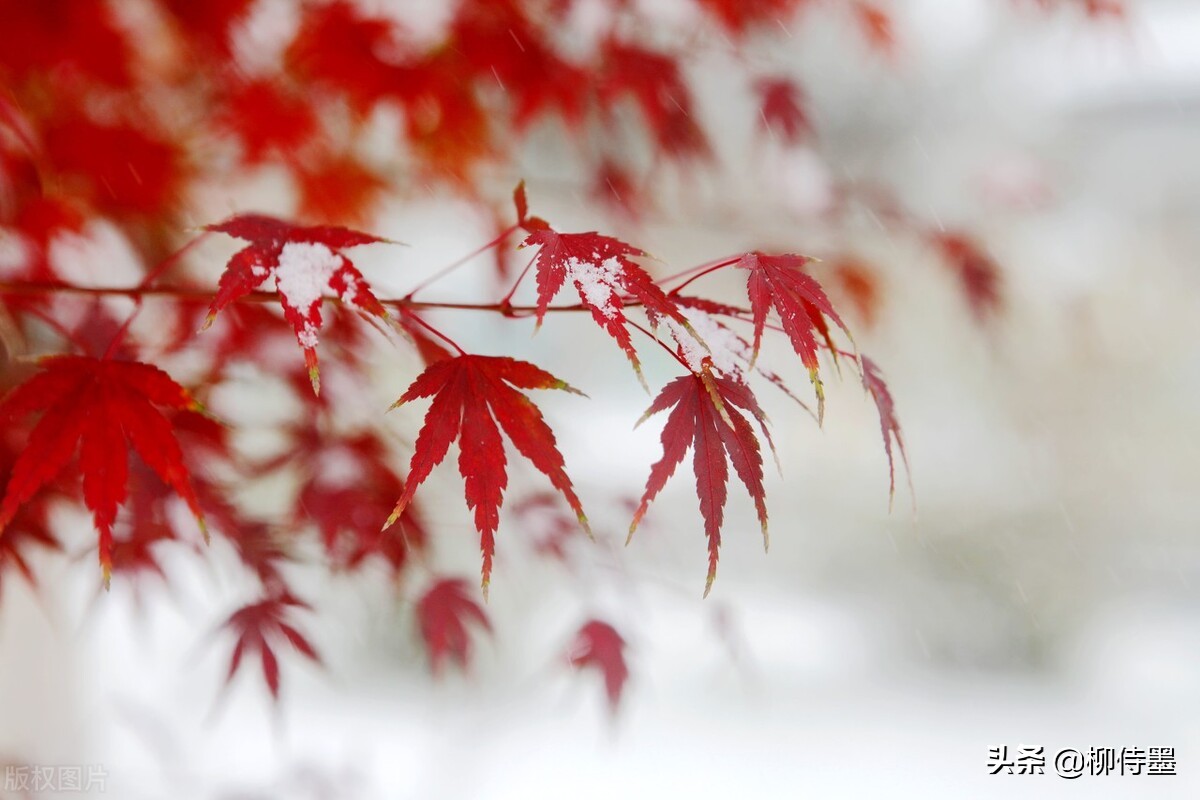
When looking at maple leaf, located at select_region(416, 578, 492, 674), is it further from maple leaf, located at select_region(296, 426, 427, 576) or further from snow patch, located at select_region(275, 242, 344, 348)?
snow patch, located at select_region(275, 242, 344, 348)

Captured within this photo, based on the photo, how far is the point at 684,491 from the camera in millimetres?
4707

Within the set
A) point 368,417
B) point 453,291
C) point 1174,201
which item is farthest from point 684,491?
point 368,417

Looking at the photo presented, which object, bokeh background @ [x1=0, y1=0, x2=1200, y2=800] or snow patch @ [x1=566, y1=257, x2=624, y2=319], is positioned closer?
snow patch @ [x1=566, y1=257, x2=624, y2=319]

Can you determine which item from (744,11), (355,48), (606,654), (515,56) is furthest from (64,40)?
(606,654)

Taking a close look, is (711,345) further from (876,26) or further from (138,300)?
(876,26)

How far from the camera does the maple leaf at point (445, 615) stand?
45.3 inches

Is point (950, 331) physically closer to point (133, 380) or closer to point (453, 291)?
point (453, 291)

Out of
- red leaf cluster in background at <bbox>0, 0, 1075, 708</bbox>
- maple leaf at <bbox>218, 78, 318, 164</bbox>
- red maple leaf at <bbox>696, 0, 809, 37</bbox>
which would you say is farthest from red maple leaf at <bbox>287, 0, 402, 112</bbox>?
red maple leaf at <bbox>696, 0, 809, 37</bbox>

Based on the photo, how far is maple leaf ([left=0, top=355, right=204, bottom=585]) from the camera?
59cm

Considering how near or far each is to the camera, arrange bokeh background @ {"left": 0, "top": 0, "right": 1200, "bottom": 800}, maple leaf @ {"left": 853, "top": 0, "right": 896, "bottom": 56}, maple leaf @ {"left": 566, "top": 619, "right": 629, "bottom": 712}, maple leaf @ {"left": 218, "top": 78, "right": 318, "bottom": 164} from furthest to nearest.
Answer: bokeh background @ {"left": 0, "top": 0, "right": 1200, "bottom": 800}, maple leaf @ {"left": 853, "top": 0, "right": 896, "bottom": 56}, maple leaf @ {"left": 218, "top": 78, "right": 318, "bottom": 164}, maple leaf @ {"left": 566, "top": 619, "right": 629, "bottom": 712}

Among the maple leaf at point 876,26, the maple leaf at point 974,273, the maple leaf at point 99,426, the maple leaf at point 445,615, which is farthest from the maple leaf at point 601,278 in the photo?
the maple leaf at point 876,26

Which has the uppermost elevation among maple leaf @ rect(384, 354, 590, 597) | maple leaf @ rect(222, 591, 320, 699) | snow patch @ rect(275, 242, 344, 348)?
snow patch @ rect(275, 242, 344, 348)

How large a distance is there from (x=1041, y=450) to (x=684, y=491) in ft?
5.84

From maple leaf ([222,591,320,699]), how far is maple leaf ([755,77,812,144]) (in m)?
1.03
